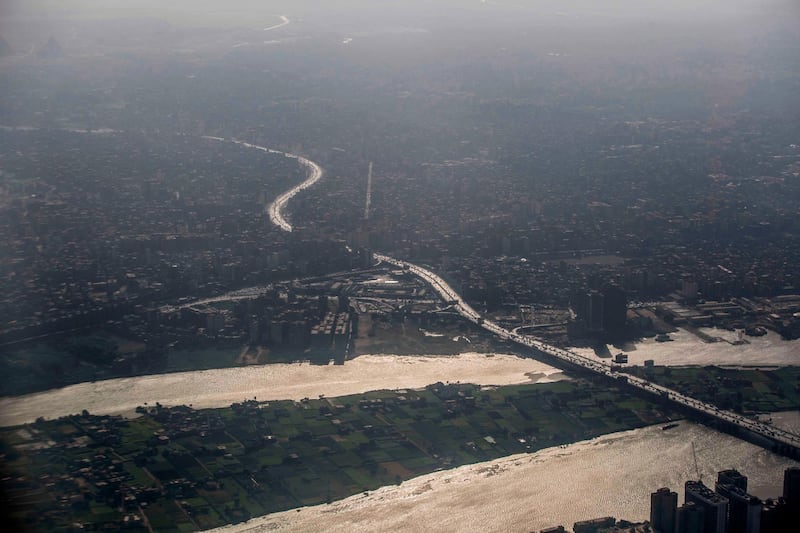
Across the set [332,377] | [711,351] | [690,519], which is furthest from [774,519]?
[332,377]

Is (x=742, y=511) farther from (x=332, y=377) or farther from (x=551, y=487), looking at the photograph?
(x=332, y=377)

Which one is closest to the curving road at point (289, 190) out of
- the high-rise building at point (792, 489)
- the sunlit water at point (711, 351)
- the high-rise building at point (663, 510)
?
the sunlit water at point (711, 351)

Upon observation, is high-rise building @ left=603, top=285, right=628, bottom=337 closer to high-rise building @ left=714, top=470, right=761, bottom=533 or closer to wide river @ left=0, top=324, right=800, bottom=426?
wide river @ left=0, top=324, right=800, bottom=426

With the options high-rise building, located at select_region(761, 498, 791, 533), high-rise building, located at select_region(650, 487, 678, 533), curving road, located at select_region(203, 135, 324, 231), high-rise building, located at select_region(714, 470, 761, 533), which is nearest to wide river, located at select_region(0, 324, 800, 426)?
high-rise building, located at select_region(650, 487, 678, 533)

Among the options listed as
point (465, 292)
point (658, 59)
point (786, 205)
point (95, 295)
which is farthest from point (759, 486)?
point (658, 59)

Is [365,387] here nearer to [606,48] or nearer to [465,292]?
[465,292]

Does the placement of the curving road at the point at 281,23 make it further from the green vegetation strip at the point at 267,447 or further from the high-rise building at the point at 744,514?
the high-rise building at the point at 744,514
